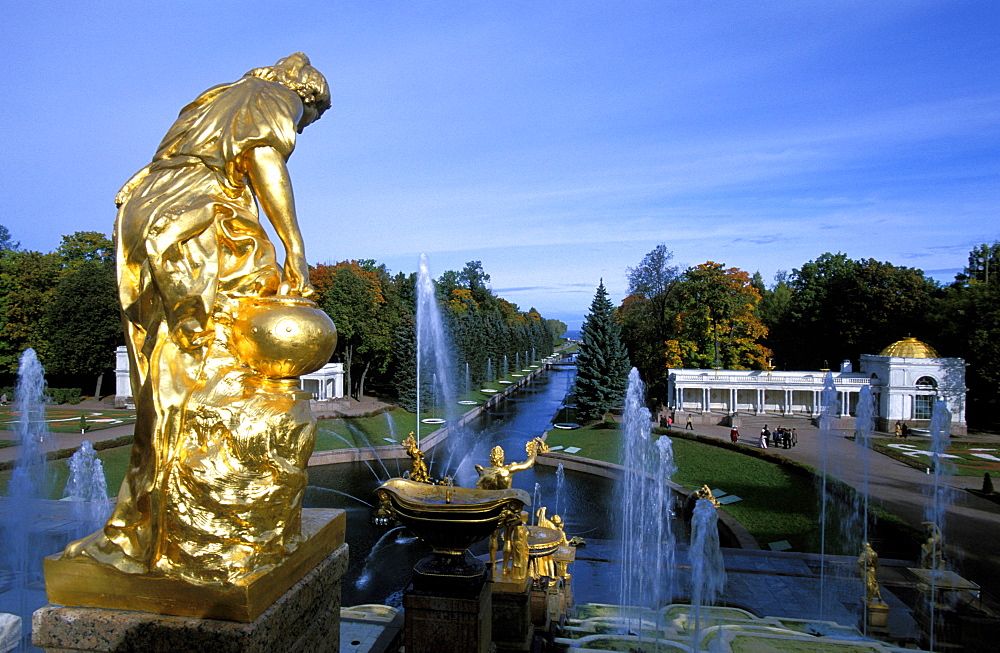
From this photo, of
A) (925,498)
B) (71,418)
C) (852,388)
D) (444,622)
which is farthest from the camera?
(852,388)

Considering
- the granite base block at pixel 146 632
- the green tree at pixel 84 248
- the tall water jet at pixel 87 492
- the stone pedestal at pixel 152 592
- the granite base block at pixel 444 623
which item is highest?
the green tree at pixel 84 248

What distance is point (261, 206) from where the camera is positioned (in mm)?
3391

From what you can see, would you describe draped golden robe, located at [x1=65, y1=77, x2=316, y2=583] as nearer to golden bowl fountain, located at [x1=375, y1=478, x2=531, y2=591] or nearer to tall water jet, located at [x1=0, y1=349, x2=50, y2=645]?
golden bowl fountain, located at [x1=375, y1=478, x2=531, y2=591]

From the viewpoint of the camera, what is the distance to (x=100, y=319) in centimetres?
3369

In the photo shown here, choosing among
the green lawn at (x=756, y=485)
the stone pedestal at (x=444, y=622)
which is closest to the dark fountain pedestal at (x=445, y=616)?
the stone pedestal at (x=444, y=622)

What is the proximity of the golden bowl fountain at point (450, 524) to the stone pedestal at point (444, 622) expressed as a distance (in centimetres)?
15

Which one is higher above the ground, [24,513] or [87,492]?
[24,513]

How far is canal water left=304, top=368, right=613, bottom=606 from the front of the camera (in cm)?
1213

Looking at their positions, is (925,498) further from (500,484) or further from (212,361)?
(212,361)

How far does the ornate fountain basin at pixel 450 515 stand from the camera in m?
5.39

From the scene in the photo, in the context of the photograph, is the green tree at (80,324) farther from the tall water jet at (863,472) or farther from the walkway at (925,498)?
the tall water jet at (863,472)

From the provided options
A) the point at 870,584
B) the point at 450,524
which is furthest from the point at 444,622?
the point at 870,584

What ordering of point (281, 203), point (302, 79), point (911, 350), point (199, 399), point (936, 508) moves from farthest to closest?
point (911, 350) < point (936, 508) < point (302, 79) < point (281, 203) < point (199, 399)

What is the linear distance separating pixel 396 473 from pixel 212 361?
63.9ft
